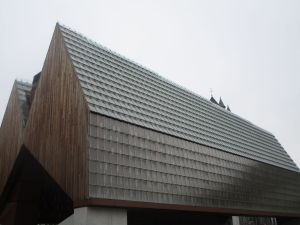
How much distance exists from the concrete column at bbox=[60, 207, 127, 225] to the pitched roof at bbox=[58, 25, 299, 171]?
26.0 ft

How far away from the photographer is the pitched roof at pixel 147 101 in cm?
3406

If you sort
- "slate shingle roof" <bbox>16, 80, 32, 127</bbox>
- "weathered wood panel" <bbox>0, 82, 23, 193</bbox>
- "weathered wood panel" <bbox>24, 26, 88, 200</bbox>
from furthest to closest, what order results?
1. "slate shingle roof" <bbox>16, 80, 32, 127</bbox>
2. "weathered wood panel" <bbox>0, 82, 23, 193</bbox>
3. "weathered wood panel" <bbox>24, 26, 88, 200</bbox>

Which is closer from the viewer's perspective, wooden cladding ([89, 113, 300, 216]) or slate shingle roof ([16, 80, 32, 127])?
wooden cladding ([89, 113, 300, 216])

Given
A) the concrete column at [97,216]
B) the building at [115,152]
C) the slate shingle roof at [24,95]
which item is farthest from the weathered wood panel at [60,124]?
the slate shingle roof at [24,95]

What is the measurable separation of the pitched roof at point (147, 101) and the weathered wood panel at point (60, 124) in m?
1.22

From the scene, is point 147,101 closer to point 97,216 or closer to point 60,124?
point 60,124

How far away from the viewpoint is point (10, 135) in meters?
45.3

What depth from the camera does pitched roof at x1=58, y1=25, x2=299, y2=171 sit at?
34062 mm

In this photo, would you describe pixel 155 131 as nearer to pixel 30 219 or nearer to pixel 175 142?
pixel 175 142

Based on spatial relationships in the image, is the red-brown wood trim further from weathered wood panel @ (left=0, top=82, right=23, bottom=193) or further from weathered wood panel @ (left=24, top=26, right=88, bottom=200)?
weathered wood panel @ (left=0, top=82, right=23, bottom=193)

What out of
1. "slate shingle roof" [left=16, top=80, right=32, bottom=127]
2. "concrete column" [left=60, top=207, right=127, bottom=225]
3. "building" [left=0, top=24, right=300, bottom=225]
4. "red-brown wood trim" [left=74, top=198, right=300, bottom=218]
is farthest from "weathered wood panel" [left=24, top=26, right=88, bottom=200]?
"slate shingle roof" [left=16, top=80, right=32, bottom=127]

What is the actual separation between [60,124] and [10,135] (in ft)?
49.7

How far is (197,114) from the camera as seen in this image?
50000 millimetres

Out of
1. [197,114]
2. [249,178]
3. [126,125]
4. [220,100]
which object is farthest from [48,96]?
[220,100]
